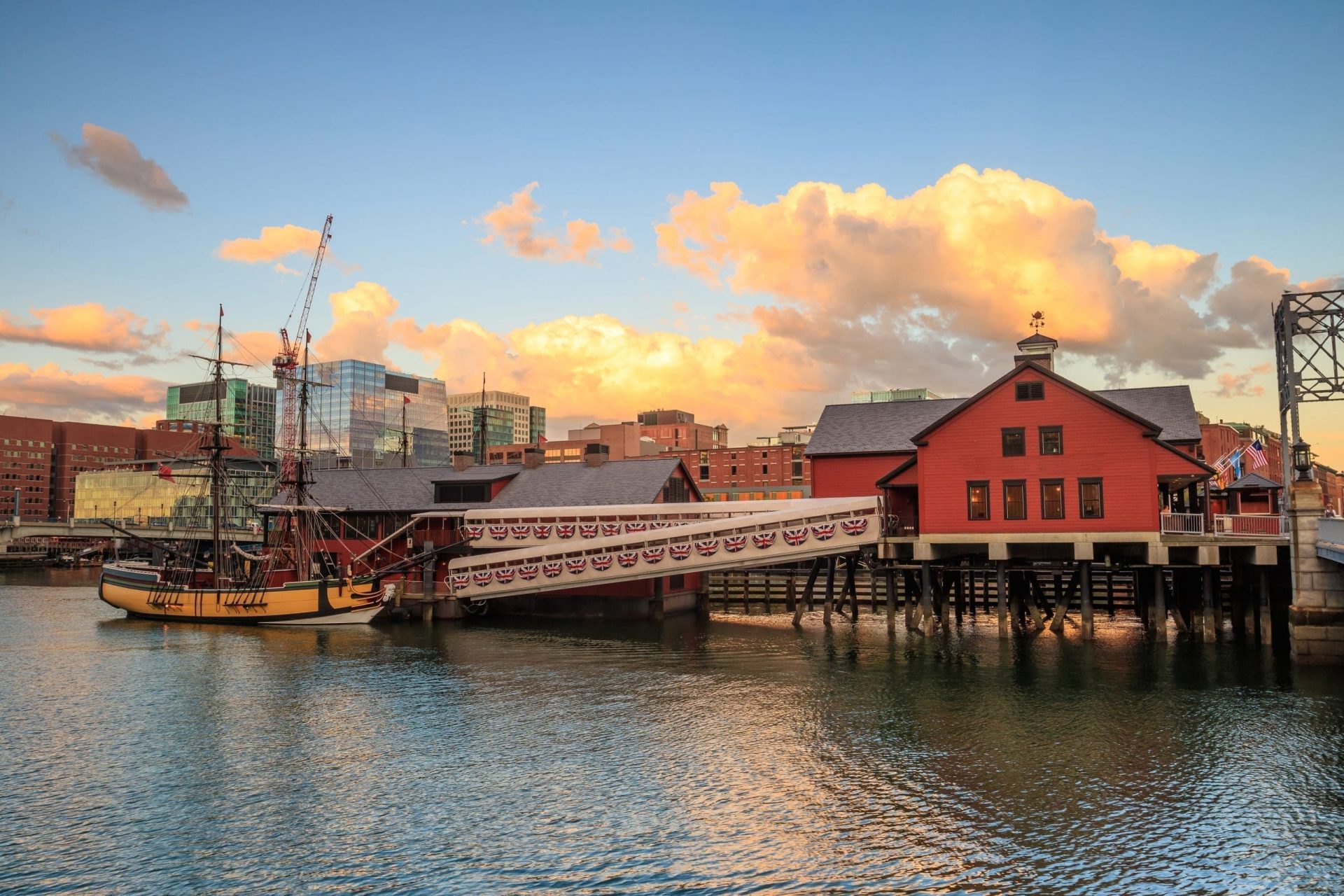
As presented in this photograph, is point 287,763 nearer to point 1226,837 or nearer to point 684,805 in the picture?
point 684,805

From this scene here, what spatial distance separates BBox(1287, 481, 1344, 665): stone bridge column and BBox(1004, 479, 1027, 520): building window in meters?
10.9

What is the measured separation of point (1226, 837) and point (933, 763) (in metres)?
6.92

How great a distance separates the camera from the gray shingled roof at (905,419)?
5491cm

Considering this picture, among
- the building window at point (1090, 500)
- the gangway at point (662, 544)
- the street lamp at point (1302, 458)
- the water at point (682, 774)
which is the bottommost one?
the water at point (682, 774)

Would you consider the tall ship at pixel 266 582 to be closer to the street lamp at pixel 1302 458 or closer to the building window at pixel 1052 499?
the building window at pixel 1052 499

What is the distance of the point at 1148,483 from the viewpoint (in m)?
43.7

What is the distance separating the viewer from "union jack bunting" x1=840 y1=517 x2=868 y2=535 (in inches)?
1921

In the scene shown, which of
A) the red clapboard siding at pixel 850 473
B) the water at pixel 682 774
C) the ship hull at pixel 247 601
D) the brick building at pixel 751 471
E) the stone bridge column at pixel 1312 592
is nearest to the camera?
the water at pixel 682 774

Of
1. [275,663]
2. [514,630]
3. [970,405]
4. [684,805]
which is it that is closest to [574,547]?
[514,630]

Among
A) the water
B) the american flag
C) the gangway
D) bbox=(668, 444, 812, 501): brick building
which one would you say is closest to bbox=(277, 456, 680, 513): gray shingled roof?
the gangway

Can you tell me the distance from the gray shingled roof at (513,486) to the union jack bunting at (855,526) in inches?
587

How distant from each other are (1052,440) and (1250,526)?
924cm

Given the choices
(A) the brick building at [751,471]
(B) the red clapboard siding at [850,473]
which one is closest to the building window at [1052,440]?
(B) the red clapboard siding at [850,473]

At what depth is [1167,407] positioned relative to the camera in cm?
5600
